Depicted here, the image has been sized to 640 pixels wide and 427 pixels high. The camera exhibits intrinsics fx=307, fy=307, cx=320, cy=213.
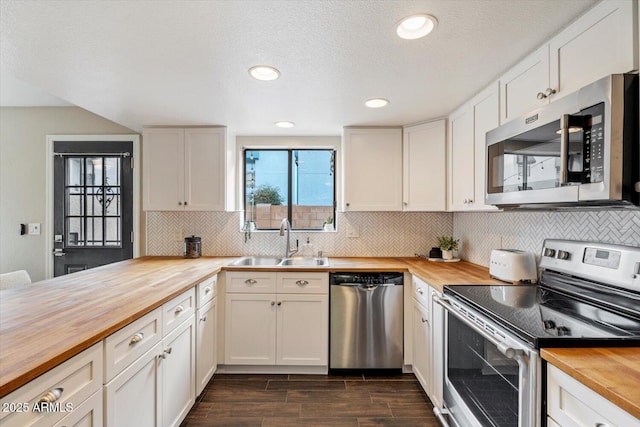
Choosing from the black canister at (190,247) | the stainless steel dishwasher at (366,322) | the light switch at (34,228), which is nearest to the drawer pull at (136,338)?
the stainless steel dishwasher at (366,322)

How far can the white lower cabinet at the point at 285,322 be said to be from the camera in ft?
8.32

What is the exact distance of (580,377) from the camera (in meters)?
0.84

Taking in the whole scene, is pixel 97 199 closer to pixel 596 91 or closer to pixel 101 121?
pixel 101 121

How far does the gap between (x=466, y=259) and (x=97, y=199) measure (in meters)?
3.70

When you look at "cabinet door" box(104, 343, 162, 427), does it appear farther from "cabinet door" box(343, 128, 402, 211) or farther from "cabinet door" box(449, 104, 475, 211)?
"cabinet door" box(449, 104, 475, 211)

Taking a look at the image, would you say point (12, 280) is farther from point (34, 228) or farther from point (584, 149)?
point (584, 149)

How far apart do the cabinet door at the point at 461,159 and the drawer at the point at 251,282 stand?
1.59 meters

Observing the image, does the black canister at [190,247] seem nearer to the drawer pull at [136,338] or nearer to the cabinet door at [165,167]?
the cabinet door at [165,167]

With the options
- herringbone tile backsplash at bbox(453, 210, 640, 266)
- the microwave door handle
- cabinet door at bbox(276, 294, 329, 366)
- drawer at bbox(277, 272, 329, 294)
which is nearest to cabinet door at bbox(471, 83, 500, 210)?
herringbone tile backsplash at bbox(453, 210, 640, 266)

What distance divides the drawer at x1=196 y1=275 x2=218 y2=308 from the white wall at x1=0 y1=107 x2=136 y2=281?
6.38 ft

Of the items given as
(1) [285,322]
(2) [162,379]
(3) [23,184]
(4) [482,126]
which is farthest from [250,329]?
(3) [23,184]

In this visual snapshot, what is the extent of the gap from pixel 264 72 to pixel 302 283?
1.60 meters

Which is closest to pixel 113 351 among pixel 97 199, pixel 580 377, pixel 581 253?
pixel 580 377

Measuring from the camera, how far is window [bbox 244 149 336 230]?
3.37 meters
